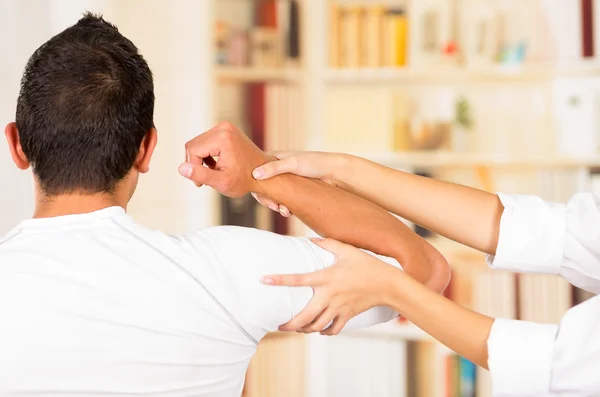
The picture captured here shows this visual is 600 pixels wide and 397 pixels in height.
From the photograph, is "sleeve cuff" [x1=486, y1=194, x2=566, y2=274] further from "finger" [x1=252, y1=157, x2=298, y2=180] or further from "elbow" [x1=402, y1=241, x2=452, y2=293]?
"finger" [x1=252, y1=157, x2=298, y2=180]

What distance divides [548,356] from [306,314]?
35cm

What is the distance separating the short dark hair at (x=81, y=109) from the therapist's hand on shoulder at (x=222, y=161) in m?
0.14

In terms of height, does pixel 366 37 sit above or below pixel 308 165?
above

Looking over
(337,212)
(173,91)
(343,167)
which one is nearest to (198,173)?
(337,212)

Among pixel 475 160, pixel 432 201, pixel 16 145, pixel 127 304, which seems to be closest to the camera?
pixel 127 304

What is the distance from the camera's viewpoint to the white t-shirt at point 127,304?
0.99 metres

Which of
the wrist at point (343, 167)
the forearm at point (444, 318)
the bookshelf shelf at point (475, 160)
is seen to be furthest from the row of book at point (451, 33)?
the forearm at point (444, 318)

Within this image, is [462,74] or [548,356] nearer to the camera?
[548,356]

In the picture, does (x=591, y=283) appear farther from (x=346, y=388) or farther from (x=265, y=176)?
(x=346, y=388)

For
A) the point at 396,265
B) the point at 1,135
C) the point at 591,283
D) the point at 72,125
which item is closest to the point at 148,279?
the point at 72,125

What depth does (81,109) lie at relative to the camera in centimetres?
107

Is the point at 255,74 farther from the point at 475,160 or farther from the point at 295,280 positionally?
the point at 295,280

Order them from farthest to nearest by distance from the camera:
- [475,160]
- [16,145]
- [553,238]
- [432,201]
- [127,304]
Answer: [475,160] < [432,201] < [553,238] < [16,145] < [127,304]

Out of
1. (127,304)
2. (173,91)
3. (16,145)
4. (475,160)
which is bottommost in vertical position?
(127,304)
